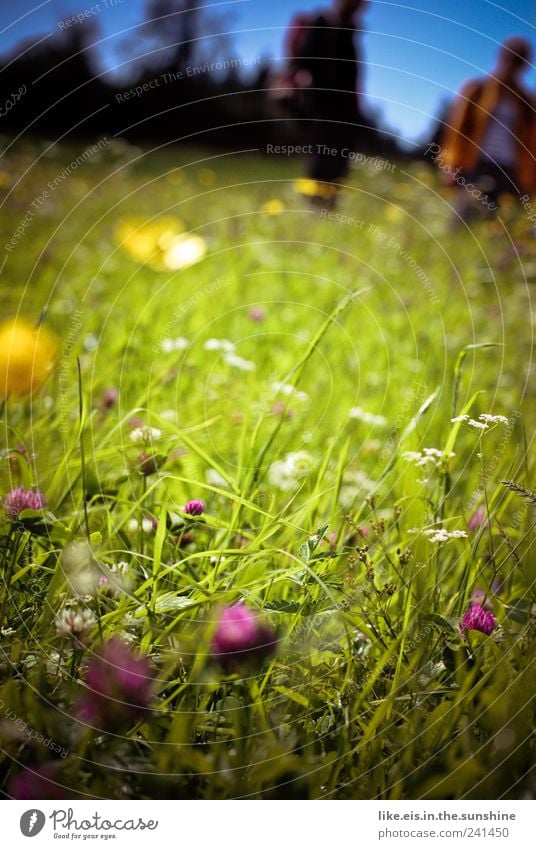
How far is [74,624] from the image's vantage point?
71cm

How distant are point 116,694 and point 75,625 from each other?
86 millimetres

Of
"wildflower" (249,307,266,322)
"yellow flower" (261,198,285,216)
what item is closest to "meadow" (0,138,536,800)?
"wildflower" (249,307,266,322)

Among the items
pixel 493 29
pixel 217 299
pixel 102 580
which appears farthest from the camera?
pixel 217 299

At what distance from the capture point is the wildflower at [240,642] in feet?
2.31

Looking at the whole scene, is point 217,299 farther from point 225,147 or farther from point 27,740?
point 225,147

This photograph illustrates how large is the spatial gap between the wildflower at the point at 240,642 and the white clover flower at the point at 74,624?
0.46ft

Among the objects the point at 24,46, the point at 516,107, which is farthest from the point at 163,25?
the point at 516,107

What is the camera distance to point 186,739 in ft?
2.19

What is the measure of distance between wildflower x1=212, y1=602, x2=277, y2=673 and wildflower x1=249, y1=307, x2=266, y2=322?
120 cm

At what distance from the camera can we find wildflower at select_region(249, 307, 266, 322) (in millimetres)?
1830

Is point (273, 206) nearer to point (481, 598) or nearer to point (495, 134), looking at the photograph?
point (495, 134)

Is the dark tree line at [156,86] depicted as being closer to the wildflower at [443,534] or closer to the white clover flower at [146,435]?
the white clover flower at [146,435]

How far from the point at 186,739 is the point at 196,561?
0.26 m

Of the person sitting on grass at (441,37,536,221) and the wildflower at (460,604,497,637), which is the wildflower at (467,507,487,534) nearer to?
the wildflower at (460,604,497,637)
